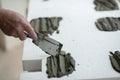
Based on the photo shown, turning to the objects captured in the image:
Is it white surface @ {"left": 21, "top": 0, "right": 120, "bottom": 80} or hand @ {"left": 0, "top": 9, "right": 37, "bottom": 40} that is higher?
hand @ {"left": 0, "top": 9, "right": 37, "bottom": 40}

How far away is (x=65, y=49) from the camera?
1094mm

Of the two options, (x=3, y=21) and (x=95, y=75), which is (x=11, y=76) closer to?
(x=3, y=21)

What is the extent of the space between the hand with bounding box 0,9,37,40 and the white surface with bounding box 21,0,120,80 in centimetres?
11

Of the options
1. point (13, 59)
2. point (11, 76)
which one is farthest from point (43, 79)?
point (13, 59)

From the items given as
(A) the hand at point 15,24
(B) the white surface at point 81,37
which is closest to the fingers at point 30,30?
(A) the hand at point 15,24

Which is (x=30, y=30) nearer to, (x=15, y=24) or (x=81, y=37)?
(x=15, y=24)

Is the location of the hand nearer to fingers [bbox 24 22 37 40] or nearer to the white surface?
fingers [bbox 24 22 37 40]

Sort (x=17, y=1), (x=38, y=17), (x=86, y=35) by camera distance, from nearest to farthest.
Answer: (x=86, y=35) → (x=38, y=17) → (x=17, y=1)

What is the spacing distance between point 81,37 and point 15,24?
347 mm

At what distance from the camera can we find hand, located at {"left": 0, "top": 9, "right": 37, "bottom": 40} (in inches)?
39.6

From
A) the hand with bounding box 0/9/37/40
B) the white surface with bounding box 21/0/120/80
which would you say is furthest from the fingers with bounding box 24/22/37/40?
the white surface with bounding box 21/0/120/80

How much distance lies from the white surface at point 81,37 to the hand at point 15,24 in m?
0.11

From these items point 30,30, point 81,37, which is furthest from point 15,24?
point 81,37

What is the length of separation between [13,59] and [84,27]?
976mm
